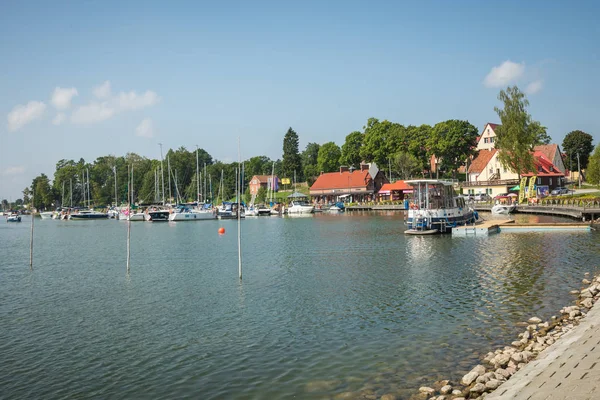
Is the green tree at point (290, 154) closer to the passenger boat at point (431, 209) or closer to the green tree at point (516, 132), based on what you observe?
the green tree at point (516, 132)

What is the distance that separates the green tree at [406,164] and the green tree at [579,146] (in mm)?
38886

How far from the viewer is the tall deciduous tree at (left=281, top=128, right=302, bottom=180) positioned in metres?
148

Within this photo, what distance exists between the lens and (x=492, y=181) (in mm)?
95312

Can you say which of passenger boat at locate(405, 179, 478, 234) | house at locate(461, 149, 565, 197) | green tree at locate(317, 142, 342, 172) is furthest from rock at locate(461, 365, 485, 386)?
green tree at locate(317, 142, 342, 172)

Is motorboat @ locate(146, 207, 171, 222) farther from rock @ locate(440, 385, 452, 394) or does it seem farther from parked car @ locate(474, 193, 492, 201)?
rock @ locate(440, 385, 452, 394)

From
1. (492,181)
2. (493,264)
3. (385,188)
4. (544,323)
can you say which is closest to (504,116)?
(492,181)

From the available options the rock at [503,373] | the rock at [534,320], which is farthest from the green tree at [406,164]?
the rock at [503,373]

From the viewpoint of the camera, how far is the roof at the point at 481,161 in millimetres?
100631

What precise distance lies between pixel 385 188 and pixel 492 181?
22.0 meters

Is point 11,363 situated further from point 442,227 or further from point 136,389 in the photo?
point 442,227

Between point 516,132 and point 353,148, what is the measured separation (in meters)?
56.8

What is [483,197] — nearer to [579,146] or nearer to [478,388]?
[579,146]

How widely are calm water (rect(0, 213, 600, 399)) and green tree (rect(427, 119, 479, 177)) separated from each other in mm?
71427

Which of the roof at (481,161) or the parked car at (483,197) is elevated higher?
the roof at (481,161)
